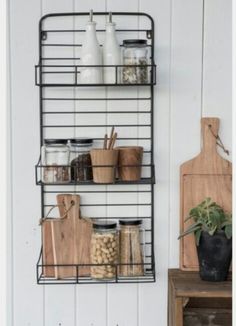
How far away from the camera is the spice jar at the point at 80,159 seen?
153 centimetres

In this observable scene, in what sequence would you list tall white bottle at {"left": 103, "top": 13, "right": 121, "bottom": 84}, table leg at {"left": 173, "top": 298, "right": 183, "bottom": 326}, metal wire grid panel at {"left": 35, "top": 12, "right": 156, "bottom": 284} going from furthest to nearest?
1. metal wire grid panel at {"left": 35, "top": 12, "right": 156, "bottom": 284}
2. tall white bottle at {"left": 103, "top": 13, "right": 121, "bottom": 84}
3. table leg at {"left": 173, "top": 298, "right": 183, "bottom": 326}

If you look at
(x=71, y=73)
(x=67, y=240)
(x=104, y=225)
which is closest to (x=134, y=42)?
(x=71, y=73)

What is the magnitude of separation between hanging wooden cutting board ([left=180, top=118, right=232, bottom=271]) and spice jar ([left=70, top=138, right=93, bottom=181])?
322 millimetres

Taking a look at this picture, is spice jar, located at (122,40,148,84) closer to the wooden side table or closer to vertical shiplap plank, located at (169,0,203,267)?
vertical shiplap plank, located at (169,0,203,267)

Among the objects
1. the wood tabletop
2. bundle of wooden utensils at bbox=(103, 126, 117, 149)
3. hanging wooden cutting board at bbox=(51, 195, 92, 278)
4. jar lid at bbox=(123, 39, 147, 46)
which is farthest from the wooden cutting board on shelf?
jar lid at bbox=(123, 39, 147, 46)

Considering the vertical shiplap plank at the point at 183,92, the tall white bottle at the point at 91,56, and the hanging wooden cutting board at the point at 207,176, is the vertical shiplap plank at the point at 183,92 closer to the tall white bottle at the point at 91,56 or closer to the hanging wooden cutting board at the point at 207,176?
the hanging wooden cutting board at the point at 207,176

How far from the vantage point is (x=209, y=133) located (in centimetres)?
159

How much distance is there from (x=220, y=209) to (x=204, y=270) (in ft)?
0.66

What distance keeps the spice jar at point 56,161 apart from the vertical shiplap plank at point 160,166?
321 mm

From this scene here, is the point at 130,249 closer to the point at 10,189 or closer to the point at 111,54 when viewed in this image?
the point at 10,189

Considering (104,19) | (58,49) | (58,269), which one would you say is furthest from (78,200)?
(104,19)

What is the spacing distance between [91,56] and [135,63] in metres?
0.14

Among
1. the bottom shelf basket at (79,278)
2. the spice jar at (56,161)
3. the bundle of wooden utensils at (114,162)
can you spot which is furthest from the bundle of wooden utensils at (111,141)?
the bottom shelf basket at (79,278)

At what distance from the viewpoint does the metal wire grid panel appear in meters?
1.59
